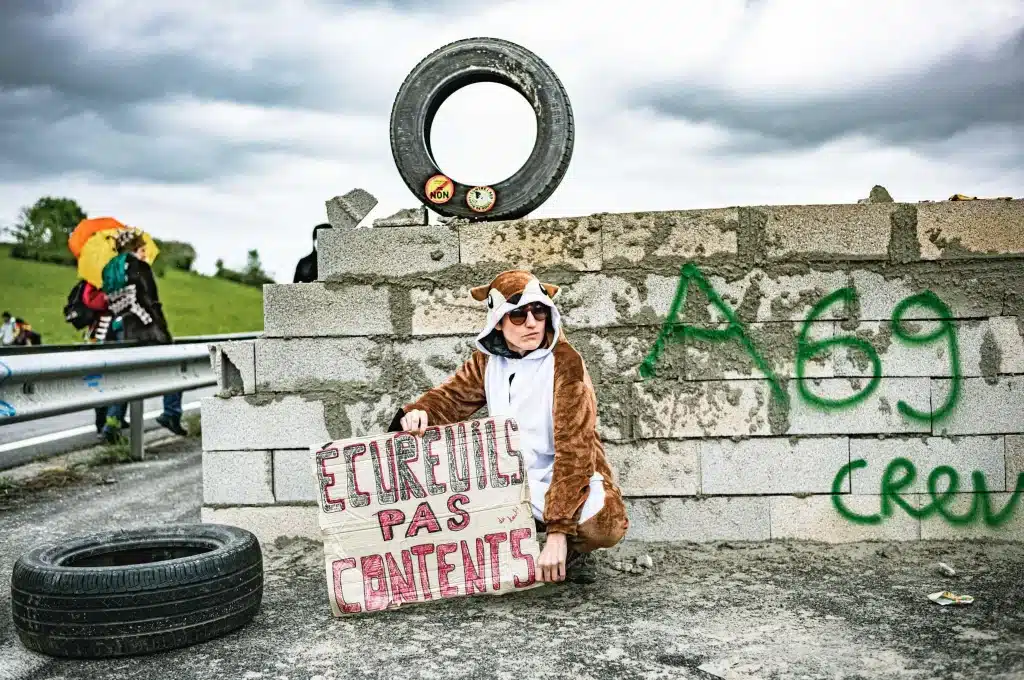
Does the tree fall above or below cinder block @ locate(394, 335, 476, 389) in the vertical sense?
above

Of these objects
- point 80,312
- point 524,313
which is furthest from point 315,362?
point 80,312

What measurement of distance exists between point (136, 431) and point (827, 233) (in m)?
6.17

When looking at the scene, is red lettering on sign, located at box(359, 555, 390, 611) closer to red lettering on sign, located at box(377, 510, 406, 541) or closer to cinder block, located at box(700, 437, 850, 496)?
red lettering on sign, located at box(377, 510, 406, 541)

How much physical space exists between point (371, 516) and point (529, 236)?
1787 millimetres

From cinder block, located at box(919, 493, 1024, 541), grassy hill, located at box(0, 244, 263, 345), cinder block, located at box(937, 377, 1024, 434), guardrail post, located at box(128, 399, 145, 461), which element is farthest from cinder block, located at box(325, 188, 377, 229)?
grassy hill, located at box(0, 244, 263, 345)

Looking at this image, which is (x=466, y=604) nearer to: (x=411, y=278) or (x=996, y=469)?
(x=411, y=278)

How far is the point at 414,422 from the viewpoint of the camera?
4301 mm

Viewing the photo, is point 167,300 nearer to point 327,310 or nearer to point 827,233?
point 327,310

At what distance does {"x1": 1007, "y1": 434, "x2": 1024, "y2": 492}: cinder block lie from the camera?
5102mm

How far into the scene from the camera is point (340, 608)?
4129mm

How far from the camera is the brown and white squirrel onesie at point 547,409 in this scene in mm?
4191

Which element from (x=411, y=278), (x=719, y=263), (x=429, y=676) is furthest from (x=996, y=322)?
(x=429, y=676)

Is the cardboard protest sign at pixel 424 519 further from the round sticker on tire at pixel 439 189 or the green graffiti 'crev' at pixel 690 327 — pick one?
the round sticker on tire at pixel 439 189

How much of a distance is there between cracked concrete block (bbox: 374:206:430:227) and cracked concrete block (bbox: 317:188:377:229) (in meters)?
0.11
